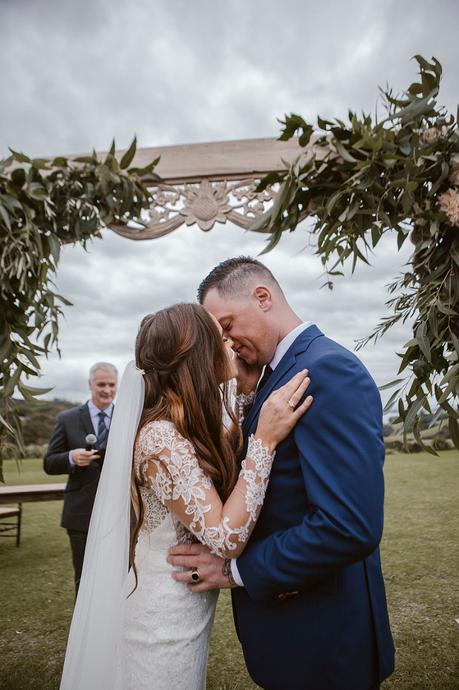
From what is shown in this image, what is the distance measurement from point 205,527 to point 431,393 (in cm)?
144

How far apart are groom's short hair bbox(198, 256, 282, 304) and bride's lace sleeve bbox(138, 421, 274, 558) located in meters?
0.65

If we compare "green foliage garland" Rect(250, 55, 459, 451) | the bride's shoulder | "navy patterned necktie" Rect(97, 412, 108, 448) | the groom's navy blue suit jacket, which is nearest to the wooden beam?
"green foliage garland" Rect(250, 55, 459, 451)

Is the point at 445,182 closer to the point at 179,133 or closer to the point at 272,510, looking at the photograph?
the point at 272,510

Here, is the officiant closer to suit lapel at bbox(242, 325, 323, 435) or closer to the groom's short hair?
the groom's short hair

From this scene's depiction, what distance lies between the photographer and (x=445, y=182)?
2488 millimetres

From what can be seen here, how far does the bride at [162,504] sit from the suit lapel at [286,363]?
163mm

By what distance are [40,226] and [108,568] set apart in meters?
2.11

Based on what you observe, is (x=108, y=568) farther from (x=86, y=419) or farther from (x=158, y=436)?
(x=86, y=419)

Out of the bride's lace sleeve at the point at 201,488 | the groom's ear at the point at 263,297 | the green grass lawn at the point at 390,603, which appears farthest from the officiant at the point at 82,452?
the groom's ear at the point at 263,297

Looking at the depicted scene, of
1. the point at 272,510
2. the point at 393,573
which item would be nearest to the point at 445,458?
the point at 393,573

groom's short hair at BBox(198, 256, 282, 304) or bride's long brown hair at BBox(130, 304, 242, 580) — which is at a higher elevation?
groom's short hair at BBox(198, 256, 282, 304)

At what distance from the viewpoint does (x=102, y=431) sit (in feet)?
14.7

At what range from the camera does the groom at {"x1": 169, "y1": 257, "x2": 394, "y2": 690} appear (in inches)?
53.8

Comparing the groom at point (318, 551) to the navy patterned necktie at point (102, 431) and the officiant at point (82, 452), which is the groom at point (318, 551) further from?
the navy patterned necktie at point (102, 431)
